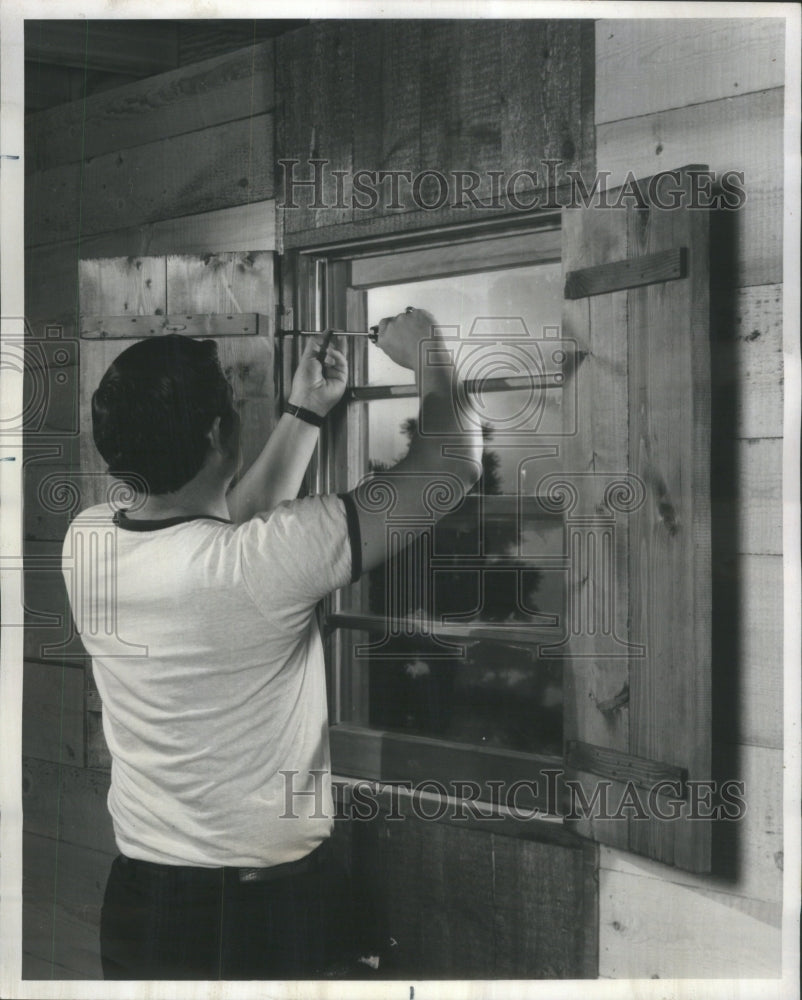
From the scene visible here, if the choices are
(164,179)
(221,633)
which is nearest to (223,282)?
(164,179)

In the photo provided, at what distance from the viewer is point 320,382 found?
1.79 metres

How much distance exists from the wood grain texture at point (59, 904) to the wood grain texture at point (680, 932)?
0.97 m

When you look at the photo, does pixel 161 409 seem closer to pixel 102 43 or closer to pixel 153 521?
pixel 153 521

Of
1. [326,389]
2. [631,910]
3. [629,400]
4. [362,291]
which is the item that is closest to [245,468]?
[326,389]

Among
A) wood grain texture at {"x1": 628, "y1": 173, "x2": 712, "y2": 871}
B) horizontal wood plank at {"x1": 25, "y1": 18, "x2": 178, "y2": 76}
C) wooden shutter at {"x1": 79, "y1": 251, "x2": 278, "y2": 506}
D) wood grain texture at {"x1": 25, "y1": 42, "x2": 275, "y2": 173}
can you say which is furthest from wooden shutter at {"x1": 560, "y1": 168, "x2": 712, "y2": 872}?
horizontal wood plank at {"x1": 25, "y1": 18, "x2": 178, "y2": 76}

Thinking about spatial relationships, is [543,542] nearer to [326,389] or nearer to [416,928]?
[326,389]

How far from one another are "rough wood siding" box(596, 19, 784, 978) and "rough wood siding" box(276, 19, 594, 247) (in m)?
0.09

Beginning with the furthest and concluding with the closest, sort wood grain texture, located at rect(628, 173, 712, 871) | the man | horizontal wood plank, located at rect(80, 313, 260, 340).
A: 1. horizontal wood plank, located at rect(80, 313, 260, 340)
2. the man
3. wood grain texture, located at rect(628, 173, 712, 871)

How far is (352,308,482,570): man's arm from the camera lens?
1.72 metres

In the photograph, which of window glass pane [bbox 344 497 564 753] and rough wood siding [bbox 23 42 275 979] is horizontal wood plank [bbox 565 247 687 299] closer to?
window glass pane [bbox 344 497 564 753]

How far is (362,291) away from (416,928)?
124cm

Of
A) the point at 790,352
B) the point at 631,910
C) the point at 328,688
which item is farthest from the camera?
the point at 328,688

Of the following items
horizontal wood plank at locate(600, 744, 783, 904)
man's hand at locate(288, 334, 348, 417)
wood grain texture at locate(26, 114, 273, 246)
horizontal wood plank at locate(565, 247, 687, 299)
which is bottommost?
horizontal wood plank at locate(600, 744, 783, 904)

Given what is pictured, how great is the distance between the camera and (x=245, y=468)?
1759 mm
